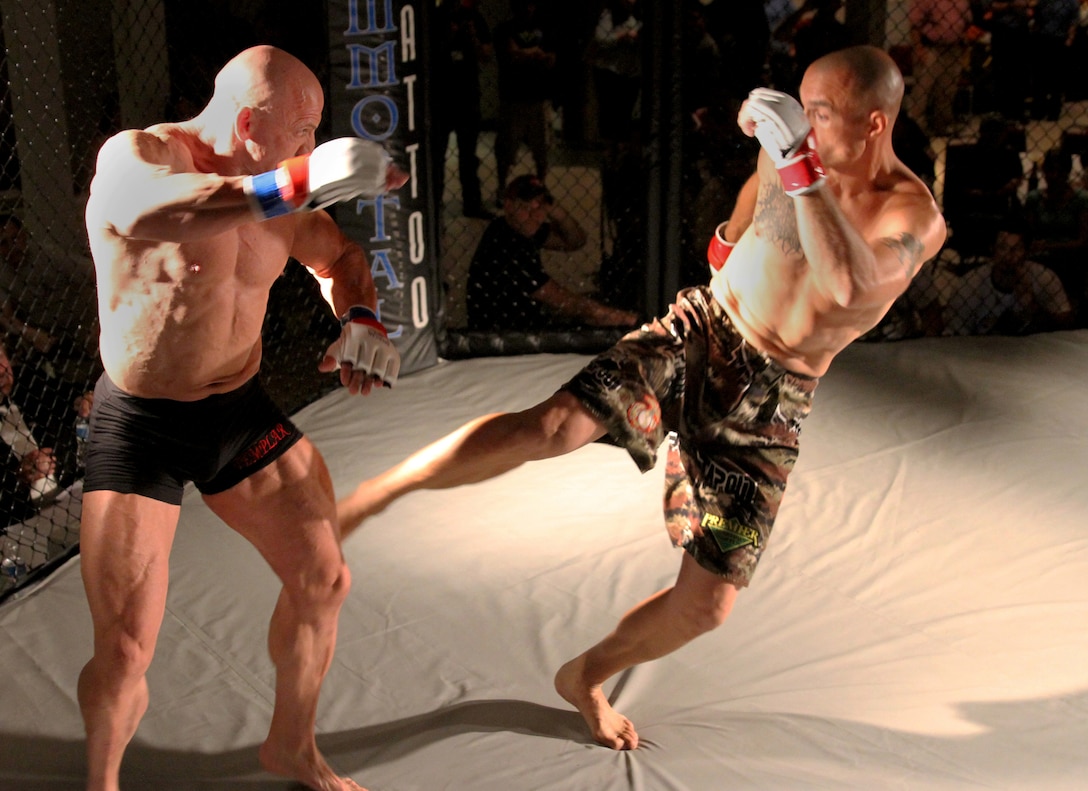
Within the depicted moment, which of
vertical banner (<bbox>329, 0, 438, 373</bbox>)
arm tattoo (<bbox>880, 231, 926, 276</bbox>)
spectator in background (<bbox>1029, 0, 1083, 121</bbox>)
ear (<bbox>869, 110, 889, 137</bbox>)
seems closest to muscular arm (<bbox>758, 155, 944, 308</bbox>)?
arm tattoo (<bbox>880, 231, 926, 276</bbox>)

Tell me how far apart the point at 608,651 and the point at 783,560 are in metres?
0.86

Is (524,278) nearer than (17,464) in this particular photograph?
No

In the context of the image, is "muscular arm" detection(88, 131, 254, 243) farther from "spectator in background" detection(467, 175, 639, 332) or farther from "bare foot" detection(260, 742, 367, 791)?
"spectator in background" detection(467, 175, 639, 332)

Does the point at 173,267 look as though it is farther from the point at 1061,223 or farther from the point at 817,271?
the point at 1061,223

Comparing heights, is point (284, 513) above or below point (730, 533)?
above

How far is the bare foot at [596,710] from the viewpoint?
1.81 meters

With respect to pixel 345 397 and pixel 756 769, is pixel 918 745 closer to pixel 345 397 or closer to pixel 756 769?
pixel 756 769

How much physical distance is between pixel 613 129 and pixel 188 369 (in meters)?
3.20

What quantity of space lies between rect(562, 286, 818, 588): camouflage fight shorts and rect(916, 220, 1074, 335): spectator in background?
256 cm

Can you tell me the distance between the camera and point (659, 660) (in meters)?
2.13

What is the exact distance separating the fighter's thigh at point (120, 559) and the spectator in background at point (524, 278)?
2.57m

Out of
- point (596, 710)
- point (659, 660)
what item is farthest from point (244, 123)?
point (659, 660)

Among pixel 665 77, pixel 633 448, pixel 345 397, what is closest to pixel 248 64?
pixel 633 448

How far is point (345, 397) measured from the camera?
347cm
